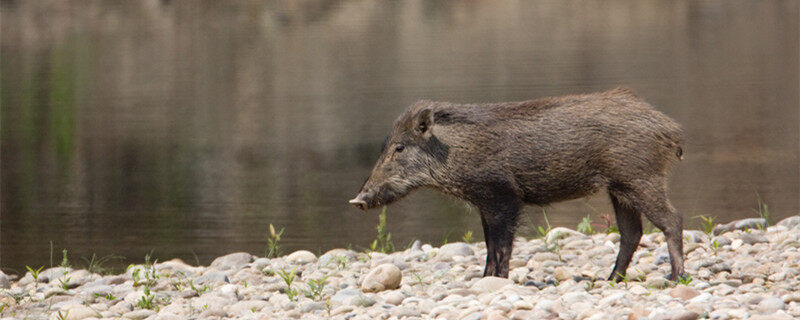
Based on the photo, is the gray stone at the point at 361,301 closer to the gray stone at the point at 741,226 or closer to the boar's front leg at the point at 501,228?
the boar's front leg at the point at 501,228

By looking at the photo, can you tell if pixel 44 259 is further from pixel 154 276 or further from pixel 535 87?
pixel 535 87

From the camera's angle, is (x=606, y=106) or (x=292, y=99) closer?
(x=606, y=106)

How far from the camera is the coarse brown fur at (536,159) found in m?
6.11

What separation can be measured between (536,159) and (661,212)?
0.75 meters

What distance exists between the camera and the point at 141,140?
58.6 ft

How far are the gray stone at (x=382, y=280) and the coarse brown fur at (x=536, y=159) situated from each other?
446 mm

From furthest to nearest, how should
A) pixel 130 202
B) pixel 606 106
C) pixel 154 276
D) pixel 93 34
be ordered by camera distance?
pixel 93 34 → pixel 130 202 → pixel 154 276 → pixel 606 106

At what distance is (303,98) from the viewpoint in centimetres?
2288

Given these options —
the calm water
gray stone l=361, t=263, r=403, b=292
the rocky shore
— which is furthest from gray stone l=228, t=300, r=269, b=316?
the calm water

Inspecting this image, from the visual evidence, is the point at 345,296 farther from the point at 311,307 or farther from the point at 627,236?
the point at 627,236

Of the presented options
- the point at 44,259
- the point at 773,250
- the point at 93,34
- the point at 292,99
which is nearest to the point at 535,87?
the point at 292,99

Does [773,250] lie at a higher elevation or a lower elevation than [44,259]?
higher

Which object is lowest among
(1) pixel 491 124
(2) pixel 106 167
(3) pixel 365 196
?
(2) pixel 106 167

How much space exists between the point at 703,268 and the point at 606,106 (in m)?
1.10
